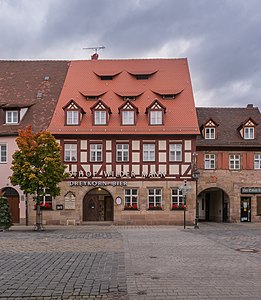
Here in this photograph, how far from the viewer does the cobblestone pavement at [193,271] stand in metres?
9.15

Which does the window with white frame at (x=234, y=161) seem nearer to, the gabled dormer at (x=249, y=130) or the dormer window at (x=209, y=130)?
the gabled dormer at (x=249, y=130)

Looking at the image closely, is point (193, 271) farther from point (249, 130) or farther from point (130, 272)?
point (249, 130)

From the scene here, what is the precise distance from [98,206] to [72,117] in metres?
7.77

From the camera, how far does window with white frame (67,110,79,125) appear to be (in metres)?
36.0

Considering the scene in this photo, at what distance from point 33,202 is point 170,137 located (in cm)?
1201

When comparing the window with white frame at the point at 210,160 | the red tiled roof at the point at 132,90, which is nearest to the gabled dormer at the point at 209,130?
the window with white frame at the point at 210,160

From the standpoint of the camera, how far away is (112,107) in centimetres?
3731

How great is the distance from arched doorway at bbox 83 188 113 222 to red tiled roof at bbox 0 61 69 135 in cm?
699

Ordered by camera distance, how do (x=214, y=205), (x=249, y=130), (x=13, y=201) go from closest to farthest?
(x=13, y=201) < (x=249, y=130) < (x=214, y=205)

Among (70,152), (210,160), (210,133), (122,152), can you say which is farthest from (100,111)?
(210,160)

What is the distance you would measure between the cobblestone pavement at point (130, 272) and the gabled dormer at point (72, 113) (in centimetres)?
1866

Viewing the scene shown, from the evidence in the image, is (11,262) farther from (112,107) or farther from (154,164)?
(112,107)

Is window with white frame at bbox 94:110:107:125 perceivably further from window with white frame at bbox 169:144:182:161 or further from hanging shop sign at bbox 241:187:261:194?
hanging shop sign at bbox 241:187:261:194

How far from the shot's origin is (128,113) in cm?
3625
